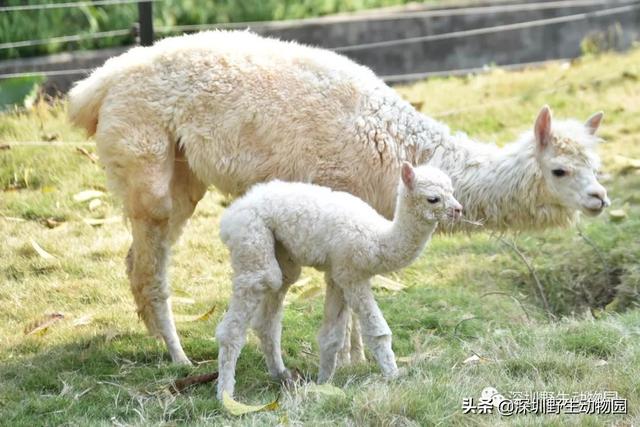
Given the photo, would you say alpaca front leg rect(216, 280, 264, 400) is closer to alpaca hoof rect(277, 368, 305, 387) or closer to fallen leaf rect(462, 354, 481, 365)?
alpaca hoof rect(277, 368, 305, 387)

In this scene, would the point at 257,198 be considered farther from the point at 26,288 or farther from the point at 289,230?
the point at 26,288

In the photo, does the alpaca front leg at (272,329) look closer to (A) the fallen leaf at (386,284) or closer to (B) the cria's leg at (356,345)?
(B) the cria's leg at (356,345)

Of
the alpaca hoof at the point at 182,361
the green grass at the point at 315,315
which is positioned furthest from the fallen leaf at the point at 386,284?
the alpaca hoof at the point at 182,361

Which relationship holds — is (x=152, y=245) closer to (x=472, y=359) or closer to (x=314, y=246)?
(x=314, y=246)

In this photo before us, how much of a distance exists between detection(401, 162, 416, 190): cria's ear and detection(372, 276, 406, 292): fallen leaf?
94.0 inches

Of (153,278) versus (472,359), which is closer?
(472,359)

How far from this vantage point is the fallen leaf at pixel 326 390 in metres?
5.24

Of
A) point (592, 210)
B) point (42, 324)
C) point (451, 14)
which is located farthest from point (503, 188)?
point (451, 14)

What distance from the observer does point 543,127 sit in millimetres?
6422

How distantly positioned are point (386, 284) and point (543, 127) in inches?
73.1

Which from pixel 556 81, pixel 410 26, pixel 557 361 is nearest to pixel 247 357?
pixel 557 361

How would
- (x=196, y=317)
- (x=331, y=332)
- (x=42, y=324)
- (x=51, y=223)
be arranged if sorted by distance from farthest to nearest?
1. (x=51, y=223)
2. (x=196, y=317)
3. (x=42, y=324)
4. (x=331, y=332)

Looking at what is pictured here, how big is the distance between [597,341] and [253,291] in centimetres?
187

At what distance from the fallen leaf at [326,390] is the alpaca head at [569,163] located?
1.93 metres
